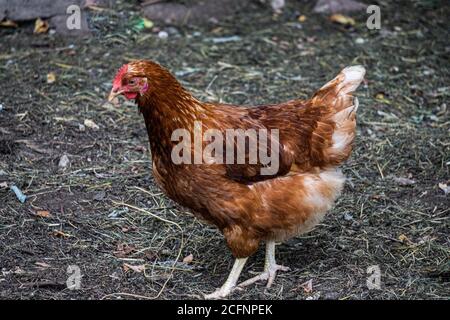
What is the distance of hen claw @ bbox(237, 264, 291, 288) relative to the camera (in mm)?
4607

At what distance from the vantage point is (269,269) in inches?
185

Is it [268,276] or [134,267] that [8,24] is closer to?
[134,267]

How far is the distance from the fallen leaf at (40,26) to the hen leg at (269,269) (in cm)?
417

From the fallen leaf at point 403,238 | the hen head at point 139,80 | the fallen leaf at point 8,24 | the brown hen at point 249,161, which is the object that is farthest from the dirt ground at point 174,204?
the hen head at point 139,80

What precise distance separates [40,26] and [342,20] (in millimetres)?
3298

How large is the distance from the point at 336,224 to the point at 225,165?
1288 millimetres

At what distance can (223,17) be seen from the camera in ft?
27.5

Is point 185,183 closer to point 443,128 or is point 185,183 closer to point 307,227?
point 307,227

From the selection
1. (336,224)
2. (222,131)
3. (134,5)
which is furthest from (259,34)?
(222,131)

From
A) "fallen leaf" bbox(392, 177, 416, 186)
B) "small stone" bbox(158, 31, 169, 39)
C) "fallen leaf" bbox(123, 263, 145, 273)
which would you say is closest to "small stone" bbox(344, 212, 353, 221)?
"fallen leaf" bbox(392, 177, 416, 186)

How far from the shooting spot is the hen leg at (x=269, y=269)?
4.62 metres

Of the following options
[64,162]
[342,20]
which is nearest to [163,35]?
[342,20]

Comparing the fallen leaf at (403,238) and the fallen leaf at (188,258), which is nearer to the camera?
the fallen leaf at (188,258)

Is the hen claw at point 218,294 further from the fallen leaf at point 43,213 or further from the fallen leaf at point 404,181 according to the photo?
the fallen leaf at point 404,181
